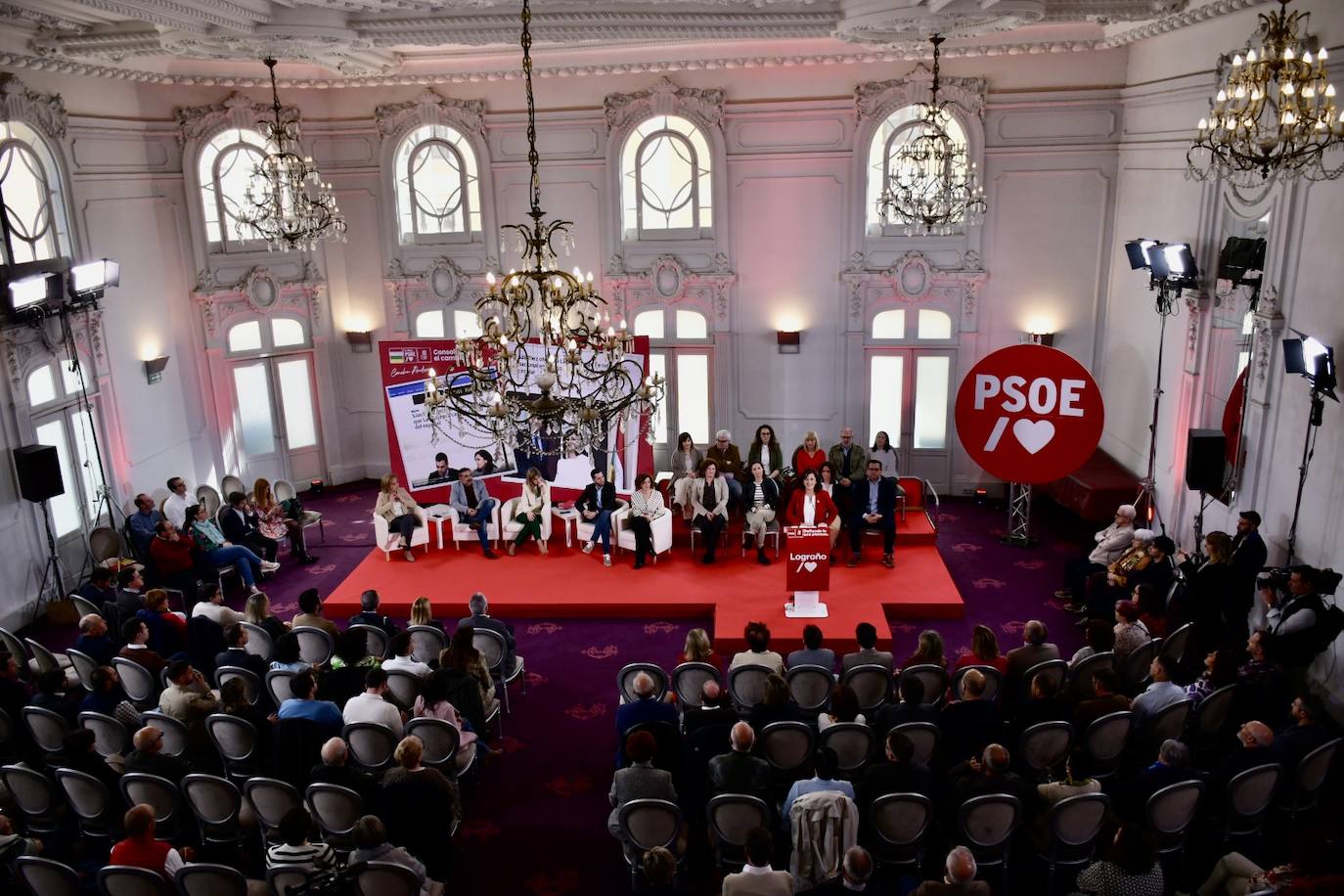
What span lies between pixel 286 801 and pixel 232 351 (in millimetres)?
8776

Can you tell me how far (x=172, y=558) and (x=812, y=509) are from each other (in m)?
6.50

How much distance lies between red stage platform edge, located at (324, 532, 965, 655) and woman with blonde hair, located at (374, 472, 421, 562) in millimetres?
225

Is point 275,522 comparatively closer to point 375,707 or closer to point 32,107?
point 32,107

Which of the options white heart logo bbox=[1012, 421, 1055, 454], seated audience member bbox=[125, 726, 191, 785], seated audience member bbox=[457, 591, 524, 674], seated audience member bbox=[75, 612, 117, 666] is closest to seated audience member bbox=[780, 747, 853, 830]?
seated audience member bbox=[457, 591, 524, 674]

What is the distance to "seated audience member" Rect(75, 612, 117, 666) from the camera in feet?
24.8

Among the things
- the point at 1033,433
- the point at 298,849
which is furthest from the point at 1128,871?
the point at 1033,433

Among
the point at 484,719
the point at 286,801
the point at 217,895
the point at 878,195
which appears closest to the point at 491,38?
the point at 878,195

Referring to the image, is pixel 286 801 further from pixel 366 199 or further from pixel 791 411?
pixel 366 199

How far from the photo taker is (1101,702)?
20.9ft

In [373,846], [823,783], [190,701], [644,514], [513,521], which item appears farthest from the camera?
[513,521]

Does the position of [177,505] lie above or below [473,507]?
above

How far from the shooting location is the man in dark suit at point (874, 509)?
10688mm

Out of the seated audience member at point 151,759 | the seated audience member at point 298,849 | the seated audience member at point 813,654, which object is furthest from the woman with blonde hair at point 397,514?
the seated audience member at point 298,849

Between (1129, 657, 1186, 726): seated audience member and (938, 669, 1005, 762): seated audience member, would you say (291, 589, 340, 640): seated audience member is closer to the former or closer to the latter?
(938, 669, 1005, 762): seated audience member
